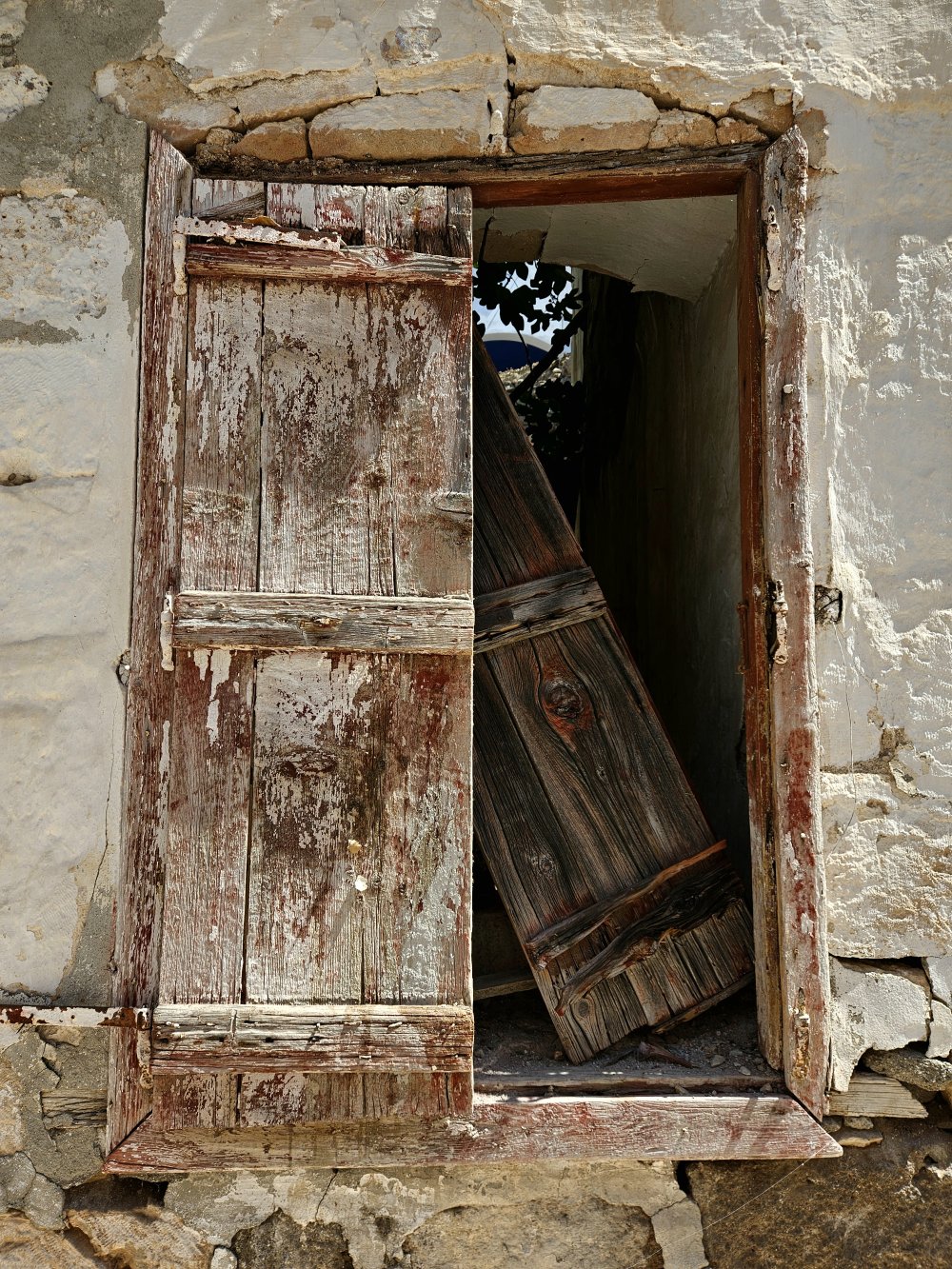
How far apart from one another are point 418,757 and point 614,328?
8.37 ft

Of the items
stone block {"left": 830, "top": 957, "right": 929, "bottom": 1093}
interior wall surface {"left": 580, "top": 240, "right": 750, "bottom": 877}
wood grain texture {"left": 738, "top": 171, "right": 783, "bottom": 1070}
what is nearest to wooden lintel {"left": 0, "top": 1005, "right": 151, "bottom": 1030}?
wood grain texture {"left": 738, "top": 171, "right": 783, "bottom": 1070}

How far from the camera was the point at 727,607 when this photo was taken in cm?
278

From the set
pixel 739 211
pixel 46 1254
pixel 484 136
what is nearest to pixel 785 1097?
pixel 46 1254

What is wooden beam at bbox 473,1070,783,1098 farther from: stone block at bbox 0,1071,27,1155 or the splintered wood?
stone block at bbox 0,1071,27,1155

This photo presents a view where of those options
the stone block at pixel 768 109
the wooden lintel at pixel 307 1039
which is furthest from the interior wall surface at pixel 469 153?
the wooden lintel at pixel 307 1039

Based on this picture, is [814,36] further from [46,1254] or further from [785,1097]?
[46,1254]

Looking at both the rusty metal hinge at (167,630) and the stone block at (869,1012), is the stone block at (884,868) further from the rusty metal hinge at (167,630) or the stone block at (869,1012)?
the rusty metal hinge at (167,630)

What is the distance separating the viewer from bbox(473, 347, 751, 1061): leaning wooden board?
243 centimetres

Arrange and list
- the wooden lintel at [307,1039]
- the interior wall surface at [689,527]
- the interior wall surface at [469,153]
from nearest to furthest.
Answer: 1. the wooden lintel at [307,1039]
2. the interior wall surface at [469,153]
3. the interior wall surface at [689,527]

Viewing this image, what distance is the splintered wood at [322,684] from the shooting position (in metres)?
2.02

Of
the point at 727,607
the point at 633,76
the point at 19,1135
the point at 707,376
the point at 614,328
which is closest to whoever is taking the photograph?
the point at 19,1135

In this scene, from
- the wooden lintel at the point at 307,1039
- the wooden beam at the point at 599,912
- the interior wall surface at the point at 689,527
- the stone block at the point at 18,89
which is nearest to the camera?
the wooden lintel at the point at 307,1039

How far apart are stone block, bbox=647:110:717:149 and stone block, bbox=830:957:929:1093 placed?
5.76 feet

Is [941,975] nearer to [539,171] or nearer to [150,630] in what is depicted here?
[150,630]
